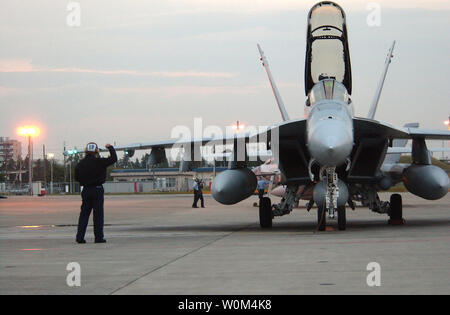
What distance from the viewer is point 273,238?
43.5 feet

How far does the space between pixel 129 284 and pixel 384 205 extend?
10.5 meters

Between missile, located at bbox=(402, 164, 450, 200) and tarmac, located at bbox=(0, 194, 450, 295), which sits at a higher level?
missile, located at bbox=(402, 164, 450, 200)

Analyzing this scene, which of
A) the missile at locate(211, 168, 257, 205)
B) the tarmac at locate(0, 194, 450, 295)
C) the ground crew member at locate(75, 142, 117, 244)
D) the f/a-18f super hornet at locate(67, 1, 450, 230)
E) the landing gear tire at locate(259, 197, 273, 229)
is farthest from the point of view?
the landing gear tire at locate(259, 197, 273, 229)

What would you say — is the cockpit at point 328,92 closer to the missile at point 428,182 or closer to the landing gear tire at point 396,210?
the missile at point 428,182

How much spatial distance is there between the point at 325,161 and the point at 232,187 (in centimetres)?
384

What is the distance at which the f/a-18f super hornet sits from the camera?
14.2m

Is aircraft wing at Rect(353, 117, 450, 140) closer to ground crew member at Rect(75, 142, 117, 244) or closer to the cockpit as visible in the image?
the cockpit

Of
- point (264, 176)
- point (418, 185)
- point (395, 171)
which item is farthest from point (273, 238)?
point (264, 176)

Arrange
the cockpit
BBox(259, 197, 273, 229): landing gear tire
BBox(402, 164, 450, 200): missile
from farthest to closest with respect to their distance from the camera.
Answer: BBox(259, 197, 273, 229): landing gear tire < BBox(402, 164, 450, 200): missile < the cockpit

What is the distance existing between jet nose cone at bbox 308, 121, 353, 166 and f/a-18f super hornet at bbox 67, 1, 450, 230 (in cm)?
6

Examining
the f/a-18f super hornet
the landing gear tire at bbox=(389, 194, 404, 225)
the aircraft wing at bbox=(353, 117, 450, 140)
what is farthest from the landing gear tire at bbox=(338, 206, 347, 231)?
the landing gear tire at bbox=(389, 194, 404, 225)

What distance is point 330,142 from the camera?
12.5 metres
